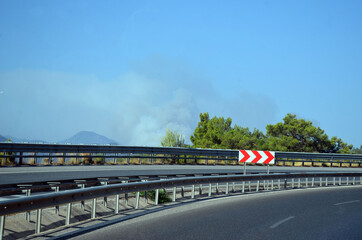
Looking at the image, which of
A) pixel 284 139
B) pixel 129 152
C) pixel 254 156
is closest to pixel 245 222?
pixel 254 156

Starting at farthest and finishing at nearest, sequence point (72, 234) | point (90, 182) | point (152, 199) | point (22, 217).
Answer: point (152, 199) < point (90, 182) < point (22, 217) < point (72, 234)

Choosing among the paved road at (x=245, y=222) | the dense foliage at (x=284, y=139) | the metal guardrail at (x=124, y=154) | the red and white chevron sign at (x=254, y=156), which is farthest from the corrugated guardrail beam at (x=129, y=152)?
the dense foliage at (x=284, y=139)

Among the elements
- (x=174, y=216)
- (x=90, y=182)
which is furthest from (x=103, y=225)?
(x=90, y=182)

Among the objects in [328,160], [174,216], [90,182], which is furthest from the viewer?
[328,160]

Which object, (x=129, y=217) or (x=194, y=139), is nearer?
(x=129, y=217)

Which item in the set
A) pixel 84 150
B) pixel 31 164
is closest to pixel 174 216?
pixel 31 164

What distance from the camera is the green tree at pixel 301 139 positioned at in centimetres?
6512

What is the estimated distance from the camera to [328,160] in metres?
43.4

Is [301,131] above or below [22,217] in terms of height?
above

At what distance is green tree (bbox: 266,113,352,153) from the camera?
65125 mm

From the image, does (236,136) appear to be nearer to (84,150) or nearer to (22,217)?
(84,150)

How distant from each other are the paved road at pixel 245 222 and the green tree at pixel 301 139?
50.3 m

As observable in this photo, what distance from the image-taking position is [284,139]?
65.2 meters

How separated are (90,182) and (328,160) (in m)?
34.2
